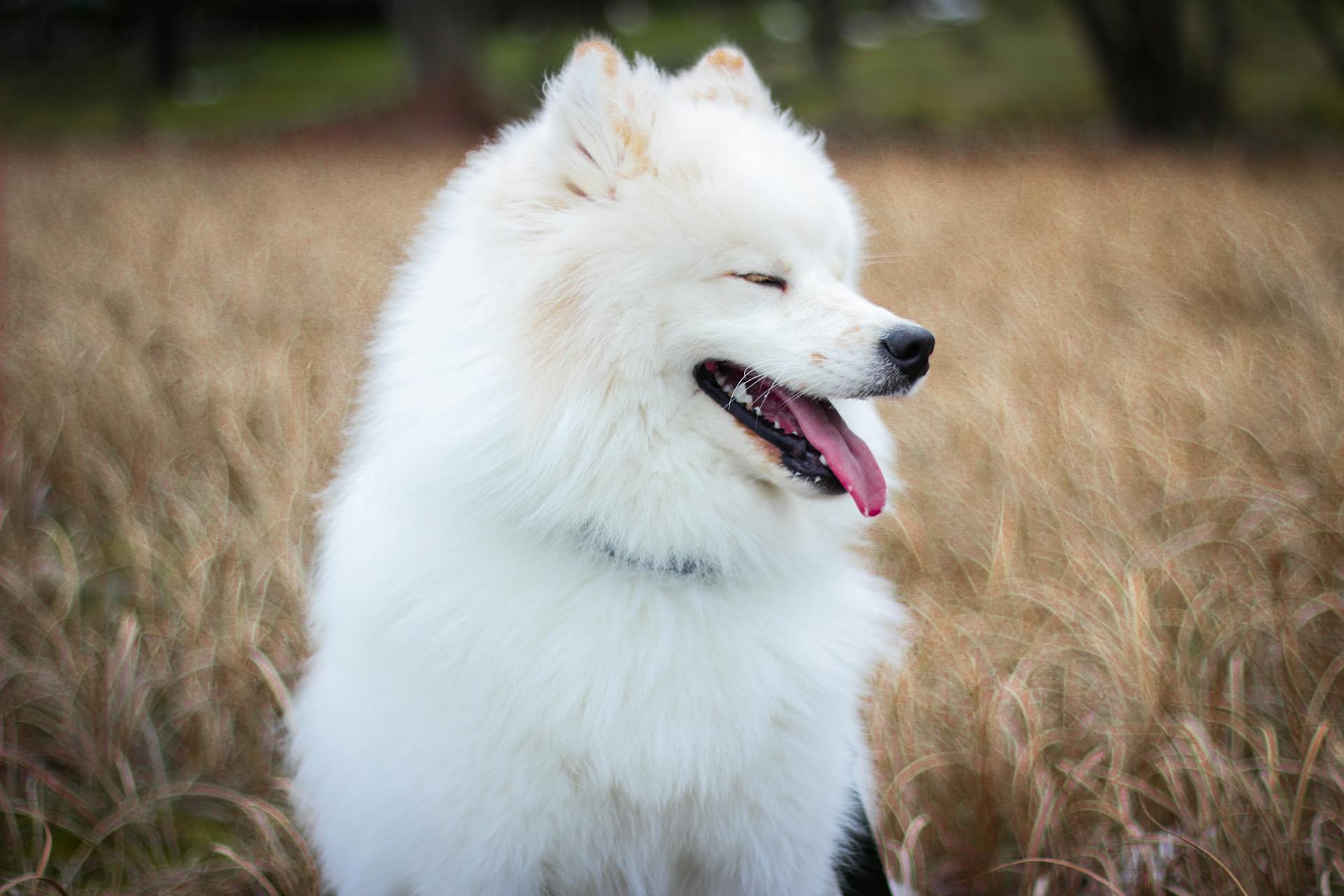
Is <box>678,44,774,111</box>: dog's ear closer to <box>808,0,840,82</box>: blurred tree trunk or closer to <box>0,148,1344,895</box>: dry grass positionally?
<box>0,148,1344,895</box>: dry grass

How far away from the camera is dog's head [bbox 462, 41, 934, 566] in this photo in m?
1.65

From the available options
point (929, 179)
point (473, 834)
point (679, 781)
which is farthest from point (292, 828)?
point (929, 179)

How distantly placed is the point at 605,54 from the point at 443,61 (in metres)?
15.0

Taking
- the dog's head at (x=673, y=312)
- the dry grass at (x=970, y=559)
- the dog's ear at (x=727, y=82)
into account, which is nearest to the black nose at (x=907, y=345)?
the dog's head at (x=673, y=312)

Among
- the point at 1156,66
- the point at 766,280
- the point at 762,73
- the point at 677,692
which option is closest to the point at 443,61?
the point at 762,73

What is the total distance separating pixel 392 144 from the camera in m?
12.5

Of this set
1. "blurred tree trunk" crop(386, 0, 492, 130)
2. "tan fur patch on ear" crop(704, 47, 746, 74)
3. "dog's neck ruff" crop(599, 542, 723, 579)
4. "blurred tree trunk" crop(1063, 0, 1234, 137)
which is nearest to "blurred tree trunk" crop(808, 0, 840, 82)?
"blurred tree trunk" crop(386, 0, 492, 130)

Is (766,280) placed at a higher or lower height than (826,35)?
higher

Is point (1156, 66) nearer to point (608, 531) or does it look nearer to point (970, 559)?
point (970, 559)

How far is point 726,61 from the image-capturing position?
206 cm

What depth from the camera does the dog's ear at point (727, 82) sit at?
2.01m

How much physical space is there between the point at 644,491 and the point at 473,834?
2.21 feet

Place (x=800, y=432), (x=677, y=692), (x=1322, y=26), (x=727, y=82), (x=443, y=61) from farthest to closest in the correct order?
(x=443, y=61) → (x=1322, y=26) → (x=727, y=82) → (x=800, y=432) → (x=677, y=692)

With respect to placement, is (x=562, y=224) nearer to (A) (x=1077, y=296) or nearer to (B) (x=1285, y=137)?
(A) (x=1077, y=296)
